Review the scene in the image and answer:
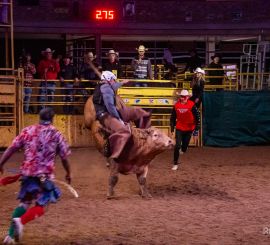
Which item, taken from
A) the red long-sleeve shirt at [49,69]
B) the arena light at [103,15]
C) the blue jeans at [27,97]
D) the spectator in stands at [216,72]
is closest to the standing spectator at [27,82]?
the blue jeans at [27,97]

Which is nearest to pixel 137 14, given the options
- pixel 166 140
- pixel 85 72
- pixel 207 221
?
pixel 85 72

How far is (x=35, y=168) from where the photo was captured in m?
6.28

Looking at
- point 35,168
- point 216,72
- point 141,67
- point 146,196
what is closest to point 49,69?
point 141,67

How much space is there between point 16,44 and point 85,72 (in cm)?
774

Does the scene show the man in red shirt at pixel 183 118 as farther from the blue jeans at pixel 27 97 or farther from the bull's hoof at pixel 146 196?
the blue jeans at pixel 27 97

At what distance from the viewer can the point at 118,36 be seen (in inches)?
912

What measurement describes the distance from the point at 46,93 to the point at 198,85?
13.4 ft

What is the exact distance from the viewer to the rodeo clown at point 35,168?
627 centimetres

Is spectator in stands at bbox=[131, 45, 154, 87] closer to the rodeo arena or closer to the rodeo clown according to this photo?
the rodeo arena

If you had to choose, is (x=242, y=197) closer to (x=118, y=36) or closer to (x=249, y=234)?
(x=249, y=234)

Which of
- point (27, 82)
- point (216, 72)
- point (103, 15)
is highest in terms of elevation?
point (103, 15)

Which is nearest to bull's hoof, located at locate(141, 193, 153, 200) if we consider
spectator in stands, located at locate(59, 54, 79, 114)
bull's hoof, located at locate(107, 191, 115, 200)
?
bull's hoof, located at locate(107, 191, 115, 200)

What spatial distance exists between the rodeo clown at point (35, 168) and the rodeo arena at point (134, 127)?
0.04 feet

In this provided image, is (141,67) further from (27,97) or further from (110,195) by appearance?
(110,195)
